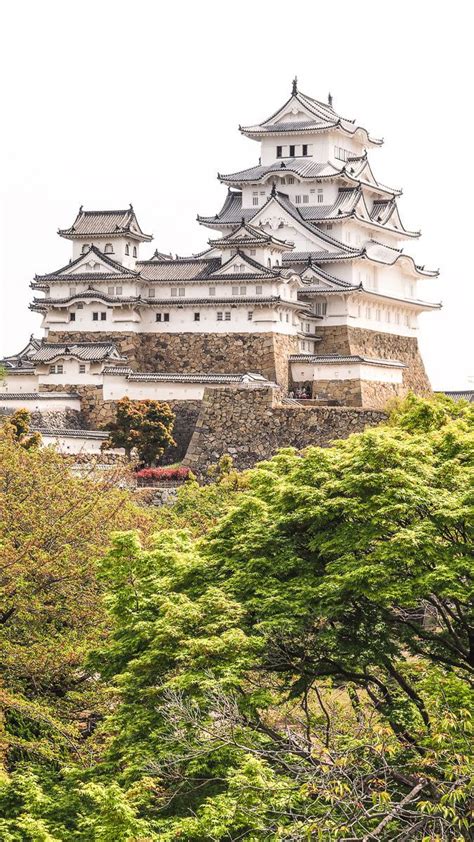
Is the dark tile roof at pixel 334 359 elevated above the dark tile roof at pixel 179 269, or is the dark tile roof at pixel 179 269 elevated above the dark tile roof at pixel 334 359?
the dark tile roof at pixel 179 269

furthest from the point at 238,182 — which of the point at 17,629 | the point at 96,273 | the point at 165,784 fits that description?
the point at 165,784

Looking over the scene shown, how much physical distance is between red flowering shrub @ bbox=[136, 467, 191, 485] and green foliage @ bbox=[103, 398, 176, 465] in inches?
54.7

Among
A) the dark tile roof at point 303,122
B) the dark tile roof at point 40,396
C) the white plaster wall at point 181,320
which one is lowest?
the dark tile roof at point 40,396

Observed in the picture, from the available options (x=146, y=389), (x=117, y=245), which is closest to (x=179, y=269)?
(x=117, y=245)

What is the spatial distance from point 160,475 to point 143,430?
2.49 m

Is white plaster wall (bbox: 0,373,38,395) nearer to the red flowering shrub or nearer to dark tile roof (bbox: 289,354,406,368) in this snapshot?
the red flowering shrub

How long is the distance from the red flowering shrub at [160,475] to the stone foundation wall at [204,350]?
27.3 feet

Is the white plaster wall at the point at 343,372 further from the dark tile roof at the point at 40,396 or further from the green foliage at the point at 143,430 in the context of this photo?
the dark tile roof at the point at 40,396

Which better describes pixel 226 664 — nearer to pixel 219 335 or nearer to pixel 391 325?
pixel 219 335

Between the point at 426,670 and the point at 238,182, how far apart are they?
4837 cm

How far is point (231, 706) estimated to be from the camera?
16.1 meters

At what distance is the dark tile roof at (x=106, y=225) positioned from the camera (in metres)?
58.8

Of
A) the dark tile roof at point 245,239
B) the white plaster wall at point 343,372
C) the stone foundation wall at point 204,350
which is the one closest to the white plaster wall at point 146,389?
the stone foundation wall at point 204,350

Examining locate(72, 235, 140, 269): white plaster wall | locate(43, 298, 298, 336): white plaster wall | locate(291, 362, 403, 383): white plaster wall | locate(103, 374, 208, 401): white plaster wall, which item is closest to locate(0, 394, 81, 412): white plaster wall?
locate(103, 374, 208, 401): white plaster wall
